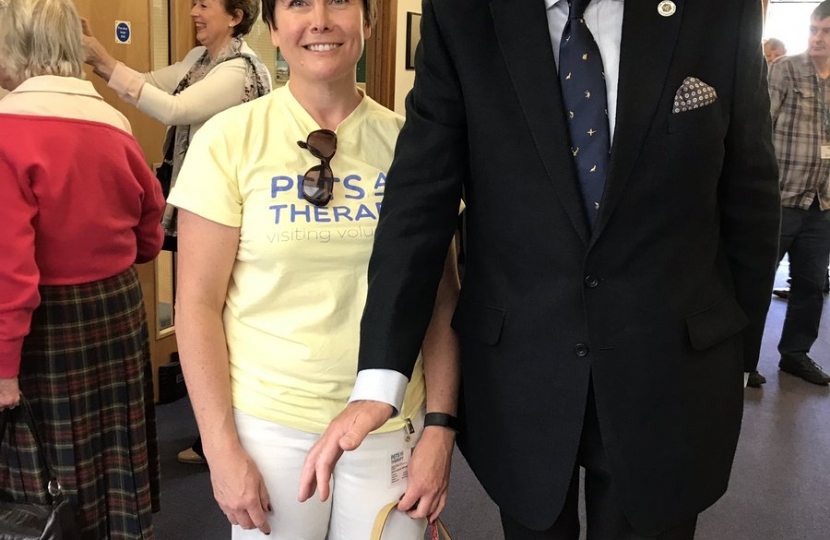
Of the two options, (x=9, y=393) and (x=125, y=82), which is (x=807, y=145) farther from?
(x=9, y=393)

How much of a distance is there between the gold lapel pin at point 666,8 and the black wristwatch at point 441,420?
71 cm

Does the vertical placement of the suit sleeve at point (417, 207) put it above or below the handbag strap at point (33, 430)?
above

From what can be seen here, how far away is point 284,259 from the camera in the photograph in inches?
50.3

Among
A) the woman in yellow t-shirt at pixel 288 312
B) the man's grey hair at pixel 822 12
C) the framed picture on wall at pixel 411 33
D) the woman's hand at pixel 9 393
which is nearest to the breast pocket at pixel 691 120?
the woman in yellow t-shirt at pixel 288 312

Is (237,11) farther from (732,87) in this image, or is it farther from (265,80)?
(732,87)

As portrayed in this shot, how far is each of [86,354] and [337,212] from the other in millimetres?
1023

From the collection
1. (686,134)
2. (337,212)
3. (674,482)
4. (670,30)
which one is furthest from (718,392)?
(337,212)

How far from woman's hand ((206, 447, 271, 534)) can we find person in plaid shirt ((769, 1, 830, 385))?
3520mm

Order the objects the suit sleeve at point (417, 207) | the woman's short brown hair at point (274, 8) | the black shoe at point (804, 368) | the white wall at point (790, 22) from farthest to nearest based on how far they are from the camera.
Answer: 1. the white wall at point (790, 22)
2. the black shoe at point (804, 368)
3. the woman's short brown hair at point (274, 8)
4. the suit sleeve at point (417, 207)

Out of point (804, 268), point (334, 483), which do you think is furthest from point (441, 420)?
point (804, 268)

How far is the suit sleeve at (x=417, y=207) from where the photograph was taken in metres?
1.16

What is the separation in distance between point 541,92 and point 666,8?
200 mm

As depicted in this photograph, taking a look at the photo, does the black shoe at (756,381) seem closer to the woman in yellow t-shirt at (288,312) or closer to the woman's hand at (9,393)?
the woman in yellow t-shirt at (288,312)

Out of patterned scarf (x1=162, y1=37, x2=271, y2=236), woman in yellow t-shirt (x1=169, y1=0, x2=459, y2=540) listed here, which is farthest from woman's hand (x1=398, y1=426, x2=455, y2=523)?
patterned scarf (x1=162, y1=37, x2=271, y2=236)
